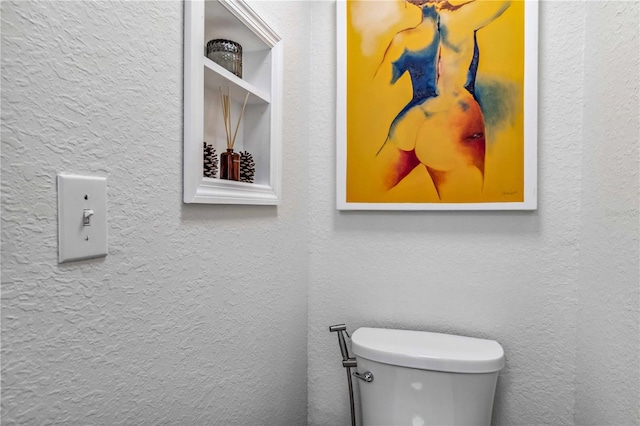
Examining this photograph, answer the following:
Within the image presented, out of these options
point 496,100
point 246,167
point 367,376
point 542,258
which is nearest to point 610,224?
point 542,258

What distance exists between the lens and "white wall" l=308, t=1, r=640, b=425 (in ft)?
2.71

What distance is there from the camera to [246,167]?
3.18 ft

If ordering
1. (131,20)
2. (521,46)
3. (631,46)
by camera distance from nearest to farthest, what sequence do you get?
(131,20), (631,46), (521,46)

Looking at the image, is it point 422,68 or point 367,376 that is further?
point 422,68

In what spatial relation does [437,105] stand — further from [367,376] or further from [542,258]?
[367,376]

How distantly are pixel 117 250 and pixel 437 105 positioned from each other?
3.08ft

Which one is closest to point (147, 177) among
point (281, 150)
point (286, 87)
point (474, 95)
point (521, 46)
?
point (281, 150)

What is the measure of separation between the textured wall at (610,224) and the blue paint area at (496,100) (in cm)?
18

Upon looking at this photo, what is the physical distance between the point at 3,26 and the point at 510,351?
1274 mm

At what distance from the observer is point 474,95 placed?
1094 mm

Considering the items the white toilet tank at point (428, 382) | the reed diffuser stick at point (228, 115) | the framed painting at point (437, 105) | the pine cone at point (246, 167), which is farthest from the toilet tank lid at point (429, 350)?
the reed diffuser stick at point (228, 115)

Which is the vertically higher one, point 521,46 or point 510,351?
point 521,46

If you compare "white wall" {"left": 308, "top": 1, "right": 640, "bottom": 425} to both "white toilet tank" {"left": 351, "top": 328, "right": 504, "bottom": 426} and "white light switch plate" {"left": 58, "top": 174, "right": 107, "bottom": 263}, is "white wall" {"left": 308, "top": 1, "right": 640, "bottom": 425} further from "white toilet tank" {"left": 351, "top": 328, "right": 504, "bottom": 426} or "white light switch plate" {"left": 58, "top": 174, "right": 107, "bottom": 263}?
"white light switch plate" {"left": 58, "top": 174, "right": 107, "bottom": 263}

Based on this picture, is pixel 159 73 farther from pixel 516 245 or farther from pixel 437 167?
pixel 516 245
